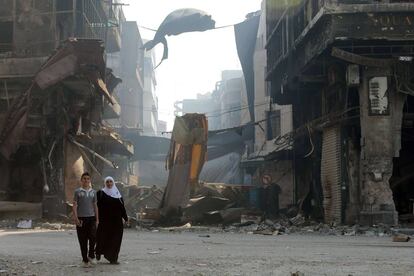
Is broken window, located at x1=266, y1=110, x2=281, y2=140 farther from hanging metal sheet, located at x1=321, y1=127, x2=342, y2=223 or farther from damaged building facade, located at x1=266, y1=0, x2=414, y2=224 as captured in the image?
hanging metal sheet, located at x1=321, y1=127, x2=342, y2=223

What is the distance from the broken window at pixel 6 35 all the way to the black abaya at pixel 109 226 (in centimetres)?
1795

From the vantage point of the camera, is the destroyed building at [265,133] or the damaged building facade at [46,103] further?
the destroyed building at [265,133]

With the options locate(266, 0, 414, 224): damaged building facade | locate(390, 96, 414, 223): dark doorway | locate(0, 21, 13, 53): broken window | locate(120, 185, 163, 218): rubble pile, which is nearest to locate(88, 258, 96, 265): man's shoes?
locate(266, 0, 414, 224): damaged building facade

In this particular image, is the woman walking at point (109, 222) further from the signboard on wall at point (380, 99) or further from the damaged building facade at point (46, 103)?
the damaged building facade at point (46, 103)

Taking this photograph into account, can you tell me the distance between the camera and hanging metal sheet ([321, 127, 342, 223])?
62.8ft

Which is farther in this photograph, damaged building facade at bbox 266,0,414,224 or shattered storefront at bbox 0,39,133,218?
shattered storefront at bbox 0,39,133,218

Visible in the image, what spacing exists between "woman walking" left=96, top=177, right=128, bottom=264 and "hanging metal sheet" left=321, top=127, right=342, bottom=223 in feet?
38.2

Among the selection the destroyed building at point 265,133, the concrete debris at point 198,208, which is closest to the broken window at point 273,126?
the destroyed building at point 265,133

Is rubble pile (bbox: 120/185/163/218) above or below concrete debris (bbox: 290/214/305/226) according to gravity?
above

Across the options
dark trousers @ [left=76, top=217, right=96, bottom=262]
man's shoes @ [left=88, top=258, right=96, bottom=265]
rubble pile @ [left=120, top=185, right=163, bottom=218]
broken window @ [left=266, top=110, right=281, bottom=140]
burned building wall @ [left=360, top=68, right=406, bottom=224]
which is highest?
broken window @ [left=266, top=110, right=281, bottom=140]

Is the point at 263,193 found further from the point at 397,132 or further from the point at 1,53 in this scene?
A: the point at 1,53

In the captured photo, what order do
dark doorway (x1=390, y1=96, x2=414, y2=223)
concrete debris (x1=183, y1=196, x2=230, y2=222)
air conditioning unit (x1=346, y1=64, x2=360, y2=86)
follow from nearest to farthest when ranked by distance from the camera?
air conditioning unit (x1=346, y1=64, x2=360, y2=86)
concrete debris (x1=183, y1=196, x2=230, y2=222)
dark doorway (x1=390, y1=96, x2=414, y2=223)

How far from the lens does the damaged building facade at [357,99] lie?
1716 cm

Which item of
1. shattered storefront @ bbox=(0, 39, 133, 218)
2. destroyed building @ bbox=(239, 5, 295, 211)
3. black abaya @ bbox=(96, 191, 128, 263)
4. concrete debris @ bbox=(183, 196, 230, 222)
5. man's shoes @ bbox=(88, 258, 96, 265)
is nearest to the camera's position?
man's shoes @ bbox=(88, 258, 96, 265)
